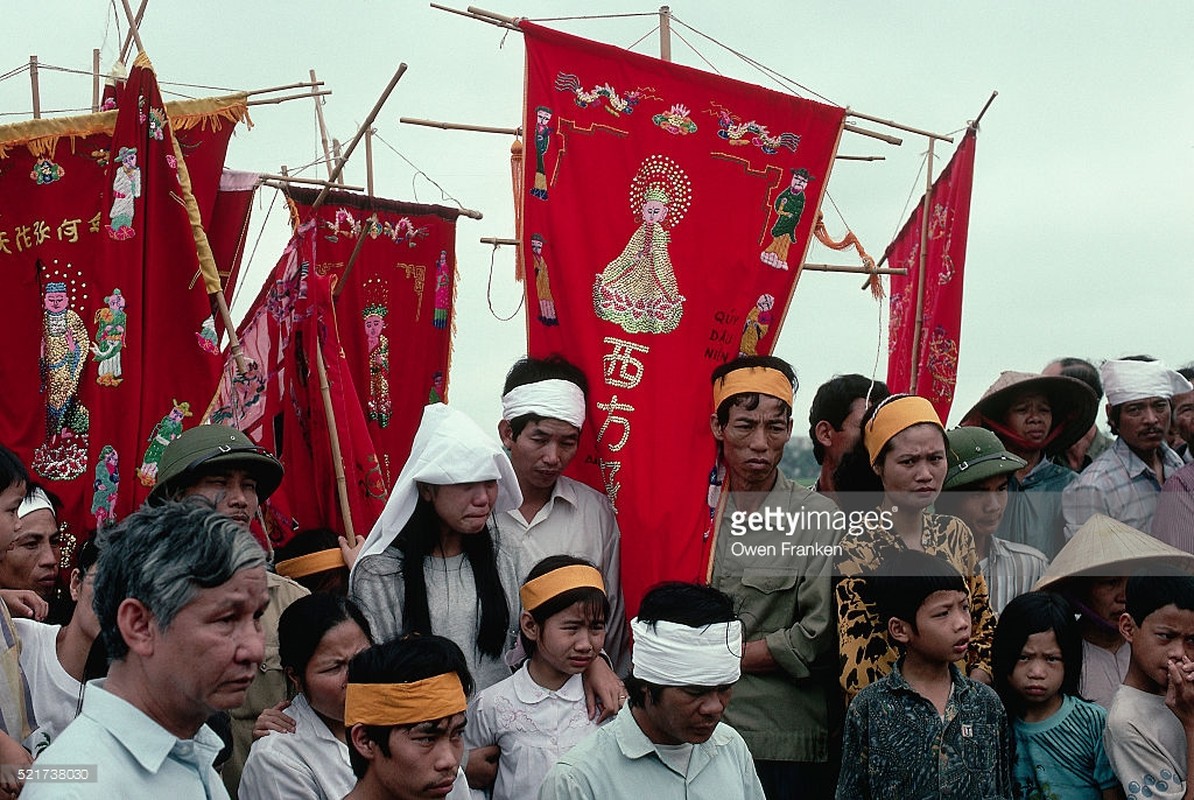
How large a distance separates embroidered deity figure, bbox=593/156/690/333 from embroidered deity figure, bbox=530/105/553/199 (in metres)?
0.34

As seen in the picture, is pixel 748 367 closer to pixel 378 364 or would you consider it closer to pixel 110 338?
pixel 110 338

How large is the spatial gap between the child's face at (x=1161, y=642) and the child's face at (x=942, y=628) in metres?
0.53

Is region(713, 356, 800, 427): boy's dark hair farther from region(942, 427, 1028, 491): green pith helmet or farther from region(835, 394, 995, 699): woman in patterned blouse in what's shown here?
region(942, 427, 1028, 491): green pith helmet

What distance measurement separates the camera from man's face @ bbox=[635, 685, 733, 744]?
3.30 metres

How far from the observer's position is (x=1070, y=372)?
5.91m

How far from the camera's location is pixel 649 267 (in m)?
5.06

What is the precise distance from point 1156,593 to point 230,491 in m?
2.77

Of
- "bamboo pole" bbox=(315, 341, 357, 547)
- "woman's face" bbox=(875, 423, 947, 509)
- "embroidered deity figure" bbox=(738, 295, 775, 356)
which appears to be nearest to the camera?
"woman's face" bbox=(875, 423, 947, 509)

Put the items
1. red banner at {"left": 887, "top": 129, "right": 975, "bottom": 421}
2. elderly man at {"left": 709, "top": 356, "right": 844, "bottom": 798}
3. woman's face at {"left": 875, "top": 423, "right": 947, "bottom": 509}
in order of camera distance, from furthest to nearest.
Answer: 1. red banner at {"left": 887, "top": 129, "right": 975, "bottom": 421}
2. woman's face at {"left": 875, "top": 423, "right": 947, "bottom": 509}
3. elderly man at {"left": 709, "top": 356, "right": 844, "bottom": 798}

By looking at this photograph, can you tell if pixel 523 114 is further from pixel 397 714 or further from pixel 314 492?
pixel 397 714

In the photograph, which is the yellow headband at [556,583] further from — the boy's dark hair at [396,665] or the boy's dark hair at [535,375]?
the boy's dark hair at [535,375]

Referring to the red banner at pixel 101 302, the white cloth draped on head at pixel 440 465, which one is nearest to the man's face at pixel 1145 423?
the white cloth draped on head at pixel 440 465

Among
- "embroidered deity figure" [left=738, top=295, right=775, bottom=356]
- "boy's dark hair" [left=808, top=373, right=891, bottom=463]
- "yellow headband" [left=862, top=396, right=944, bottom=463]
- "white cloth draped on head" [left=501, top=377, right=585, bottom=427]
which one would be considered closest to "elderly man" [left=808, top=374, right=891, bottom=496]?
"boy's dark hair" [left=808, top=373, right=891, bottom=463]

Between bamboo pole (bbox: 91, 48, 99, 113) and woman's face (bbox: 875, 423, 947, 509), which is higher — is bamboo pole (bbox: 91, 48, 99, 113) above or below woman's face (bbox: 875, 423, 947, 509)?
above
